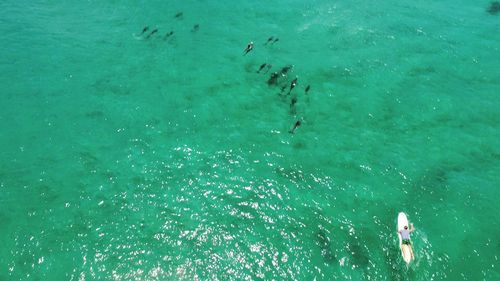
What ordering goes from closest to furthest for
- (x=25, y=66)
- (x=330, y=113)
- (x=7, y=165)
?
(x=7, y=165), (x=330, y=113), (x=25, y=66)

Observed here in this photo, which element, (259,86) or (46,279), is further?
(259,86)

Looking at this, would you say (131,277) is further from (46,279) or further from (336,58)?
(336,58)

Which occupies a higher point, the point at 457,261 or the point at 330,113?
the point at 330,113

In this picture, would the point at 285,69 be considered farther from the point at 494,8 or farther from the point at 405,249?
the point at 494,8

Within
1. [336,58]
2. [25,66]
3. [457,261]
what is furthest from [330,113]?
[25,66]

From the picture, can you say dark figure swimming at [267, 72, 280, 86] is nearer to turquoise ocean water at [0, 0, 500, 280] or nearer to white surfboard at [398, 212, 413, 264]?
turquoise ocean water at [0, 0, 500, 280]

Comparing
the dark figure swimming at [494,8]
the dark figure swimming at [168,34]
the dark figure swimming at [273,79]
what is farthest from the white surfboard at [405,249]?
the dark figure swimming at [494,8]

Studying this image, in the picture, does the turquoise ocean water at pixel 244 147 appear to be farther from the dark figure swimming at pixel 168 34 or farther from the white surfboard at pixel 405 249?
the dark figure swimming at pixel 168 34
